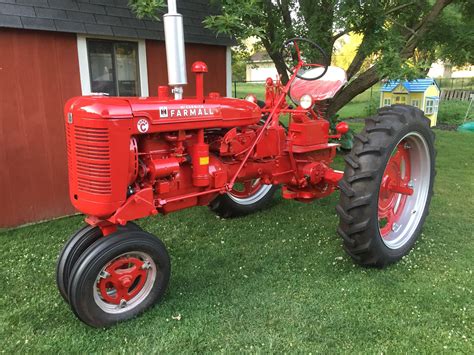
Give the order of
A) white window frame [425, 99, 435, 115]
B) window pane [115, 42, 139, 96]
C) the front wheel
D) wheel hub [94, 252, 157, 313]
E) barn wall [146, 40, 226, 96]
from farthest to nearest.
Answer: white window frame [425, 99, 435, 115]
barn wall [146, 40, 226, 96]
window pane [115, 42, 139, 96]
the front wheel
wheel hub [94, 252, 157, 313]

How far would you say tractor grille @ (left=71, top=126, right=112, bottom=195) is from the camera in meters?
2.56

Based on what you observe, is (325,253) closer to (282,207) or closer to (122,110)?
(282,207)

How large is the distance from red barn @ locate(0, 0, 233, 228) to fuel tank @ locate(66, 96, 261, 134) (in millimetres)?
2131

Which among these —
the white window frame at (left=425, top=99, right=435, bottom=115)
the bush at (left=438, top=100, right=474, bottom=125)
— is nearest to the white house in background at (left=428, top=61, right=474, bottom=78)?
the bush at (left=438, top=100, right=474, bottom=125)

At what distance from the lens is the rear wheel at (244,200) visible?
452cm

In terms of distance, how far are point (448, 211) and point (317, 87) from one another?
2120 mm

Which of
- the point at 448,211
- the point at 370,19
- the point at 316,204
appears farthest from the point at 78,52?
the point at 448,211

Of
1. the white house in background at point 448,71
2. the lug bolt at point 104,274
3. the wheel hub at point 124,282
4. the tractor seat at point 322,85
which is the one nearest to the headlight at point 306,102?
the tractor seat at point 322,85

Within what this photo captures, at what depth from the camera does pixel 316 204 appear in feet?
16.5

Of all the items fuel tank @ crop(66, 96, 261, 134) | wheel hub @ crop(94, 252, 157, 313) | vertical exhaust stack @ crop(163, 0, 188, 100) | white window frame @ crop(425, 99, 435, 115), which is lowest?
wheel hub @ crop(94, 252, 157, 313)

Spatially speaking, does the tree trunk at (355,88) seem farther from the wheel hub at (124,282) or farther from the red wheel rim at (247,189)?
the wheel hub at (124,282)

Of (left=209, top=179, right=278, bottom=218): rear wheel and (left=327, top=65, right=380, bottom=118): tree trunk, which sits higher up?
(left=327, top=65, right=380, bottom=118): tree trunk

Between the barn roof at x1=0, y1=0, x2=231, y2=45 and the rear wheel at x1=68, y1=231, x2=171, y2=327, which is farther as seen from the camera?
the barn roof at x1=0, y1=0, x2=231, y2=45

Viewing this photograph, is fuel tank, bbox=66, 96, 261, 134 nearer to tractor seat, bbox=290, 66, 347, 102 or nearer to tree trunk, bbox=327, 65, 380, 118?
tractor seat, bbox=290, 66, 347, 102
